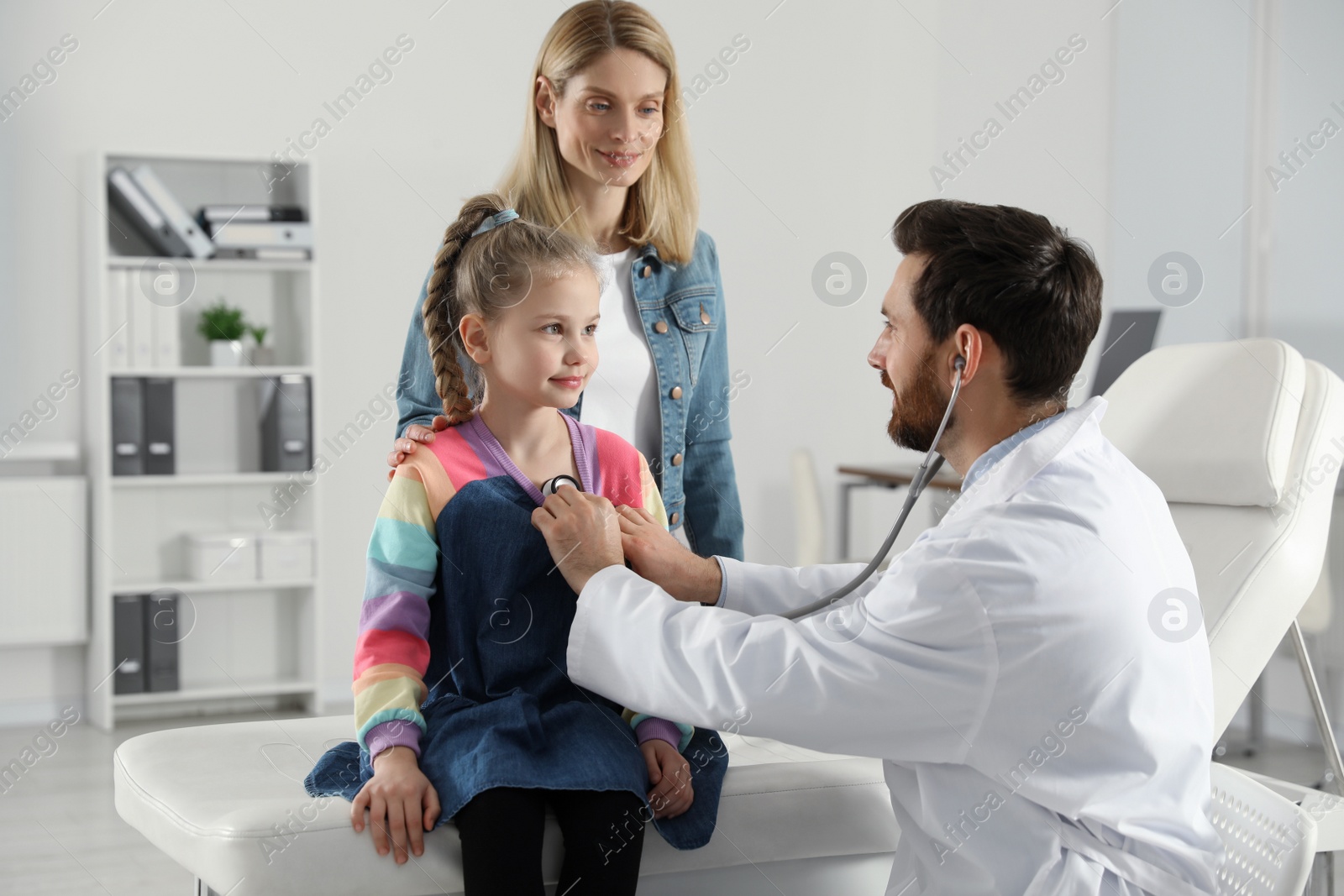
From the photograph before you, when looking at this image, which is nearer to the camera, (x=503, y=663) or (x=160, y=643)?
(x=503, y=663)

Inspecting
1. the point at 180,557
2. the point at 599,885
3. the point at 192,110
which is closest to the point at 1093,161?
the point at 192,110

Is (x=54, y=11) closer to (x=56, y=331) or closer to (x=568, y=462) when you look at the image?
(x=56, y=331)

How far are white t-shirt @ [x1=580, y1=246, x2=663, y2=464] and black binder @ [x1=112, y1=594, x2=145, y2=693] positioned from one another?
8.21ft

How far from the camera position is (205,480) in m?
3.70

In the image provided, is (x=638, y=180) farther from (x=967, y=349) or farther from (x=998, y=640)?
(x=998, y=640)

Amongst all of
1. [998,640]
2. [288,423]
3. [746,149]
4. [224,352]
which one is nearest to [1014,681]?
[998,640]

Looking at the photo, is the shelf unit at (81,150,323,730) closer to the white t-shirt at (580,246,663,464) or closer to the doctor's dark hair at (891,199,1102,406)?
the white t-shirt at (580,246,663,464)

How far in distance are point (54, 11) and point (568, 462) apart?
3.14 metres

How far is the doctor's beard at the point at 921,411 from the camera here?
1.28m

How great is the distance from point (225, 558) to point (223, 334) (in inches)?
26.4

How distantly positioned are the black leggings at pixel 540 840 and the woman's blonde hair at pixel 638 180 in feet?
2.39

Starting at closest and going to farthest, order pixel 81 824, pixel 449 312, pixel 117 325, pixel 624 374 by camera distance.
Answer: pixel 449 312 < pixel 624 374 < pixel 81 824 < pixel 117 325

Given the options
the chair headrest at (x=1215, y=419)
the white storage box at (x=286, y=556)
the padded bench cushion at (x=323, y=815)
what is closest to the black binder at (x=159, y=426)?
the white storage box at (x=286, y=556)

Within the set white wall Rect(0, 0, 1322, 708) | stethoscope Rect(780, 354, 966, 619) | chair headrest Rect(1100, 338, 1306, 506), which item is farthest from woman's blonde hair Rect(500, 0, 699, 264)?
white wall Rect(0, 0, 1322, 708)
